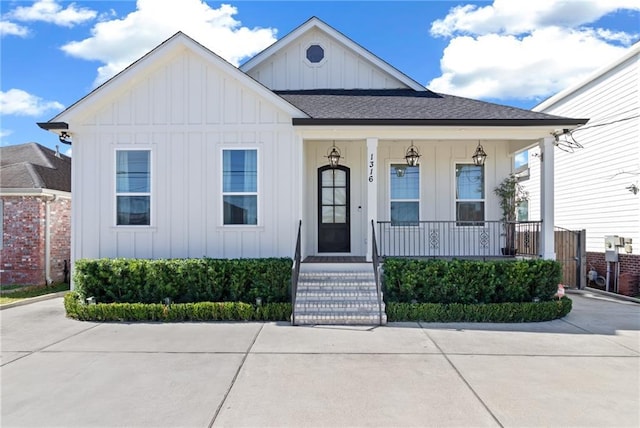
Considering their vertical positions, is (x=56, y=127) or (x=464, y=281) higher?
(x=56, y=127)

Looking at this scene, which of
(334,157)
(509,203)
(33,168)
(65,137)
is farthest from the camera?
(33,168)

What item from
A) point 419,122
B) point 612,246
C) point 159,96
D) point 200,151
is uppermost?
point 159,96

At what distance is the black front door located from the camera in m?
9.92

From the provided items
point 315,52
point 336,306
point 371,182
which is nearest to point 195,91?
point 315,52

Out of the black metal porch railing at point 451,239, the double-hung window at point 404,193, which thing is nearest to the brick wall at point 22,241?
the black metal porch railing at point 451,239

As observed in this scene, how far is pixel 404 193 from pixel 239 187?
160 inches

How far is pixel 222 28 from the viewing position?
11242 mm

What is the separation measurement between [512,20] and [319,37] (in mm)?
5612

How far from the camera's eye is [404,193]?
9.98 metres

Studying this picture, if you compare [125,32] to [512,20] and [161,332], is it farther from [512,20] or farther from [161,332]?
[512,20]

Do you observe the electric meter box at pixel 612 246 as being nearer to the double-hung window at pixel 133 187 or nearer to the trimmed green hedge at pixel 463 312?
the trimmed green hedge at pixel 463 312

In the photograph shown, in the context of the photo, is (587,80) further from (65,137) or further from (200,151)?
(65,137)

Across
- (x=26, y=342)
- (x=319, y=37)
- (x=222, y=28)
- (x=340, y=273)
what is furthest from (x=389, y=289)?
(x=222, y=28)

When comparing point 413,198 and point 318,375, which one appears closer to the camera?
point 318,375
